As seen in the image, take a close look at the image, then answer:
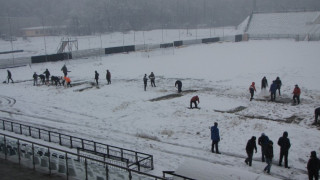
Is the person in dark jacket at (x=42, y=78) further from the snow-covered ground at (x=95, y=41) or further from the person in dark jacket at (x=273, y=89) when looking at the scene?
the snow-covered ground at (x=95, y=41)

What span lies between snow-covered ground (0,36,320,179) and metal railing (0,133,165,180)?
221cm

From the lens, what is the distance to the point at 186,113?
72.2 ft

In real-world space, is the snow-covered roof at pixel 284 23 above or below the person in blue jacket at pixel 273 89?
above

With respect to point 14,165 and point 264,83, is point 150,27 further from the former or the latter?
point 14,165

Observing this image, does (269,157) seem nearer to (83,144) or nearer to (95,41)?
(83,144)

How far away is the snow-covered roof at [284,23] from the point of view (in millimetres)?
91750

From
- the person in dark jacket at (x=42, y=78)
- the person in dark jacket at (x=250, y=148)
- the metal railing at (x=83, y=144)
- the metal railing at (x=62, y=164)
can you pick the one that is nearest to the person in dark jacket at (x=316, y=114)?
the person in dark jacket at (x=250, y=148)

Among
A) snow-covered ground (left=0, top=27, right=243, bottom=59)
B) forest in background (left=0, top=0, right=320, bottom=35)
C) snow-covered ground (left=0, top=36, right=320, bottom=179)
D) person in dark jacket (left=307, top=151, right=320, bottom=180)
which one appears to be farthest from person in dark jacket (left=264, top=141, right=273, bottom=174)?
forest in background (left=0, top=0, right=320, bottom=35)

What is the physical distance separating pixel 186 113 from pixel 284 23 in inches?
3336

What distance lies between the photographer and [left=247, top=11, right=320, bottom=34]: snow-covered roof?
9175 centimetres

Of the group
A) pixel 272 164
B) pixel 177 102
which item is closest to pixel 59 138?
pixel 272 164

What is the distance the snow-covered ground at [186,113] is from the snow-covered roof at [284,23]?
A: 179ft

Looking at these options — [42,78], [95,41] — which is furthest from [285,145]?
[95,41]

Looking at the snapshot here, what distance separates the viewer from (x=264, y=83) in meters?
24.9
